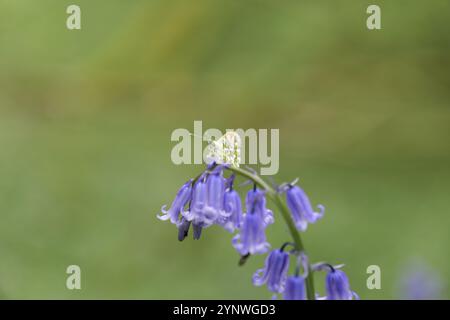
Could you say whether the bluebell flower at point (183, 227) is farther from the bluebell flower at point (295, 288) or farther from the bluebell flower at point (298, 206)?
the bluebell flower at point (295, 288)

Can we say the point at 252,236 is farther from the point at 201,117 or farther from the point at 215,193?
the point at 201,117

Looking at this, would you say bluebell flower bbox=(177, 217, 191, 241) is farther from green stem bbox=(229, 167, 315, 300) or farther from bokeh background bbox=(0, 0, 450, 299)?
bokeh background bbox=(0, 0, 450, 299)

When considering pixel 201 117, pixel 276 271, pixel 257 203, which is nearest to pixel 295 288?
pixel 276 271

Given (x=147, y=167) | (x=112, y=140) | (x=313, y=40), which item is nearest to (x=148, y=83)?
(x=112, y=140)

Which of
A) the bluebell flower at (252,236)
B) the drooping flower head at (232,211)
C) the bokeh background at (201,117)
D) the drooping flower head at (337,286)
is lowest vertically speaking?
the drooping flower head at (337,286)

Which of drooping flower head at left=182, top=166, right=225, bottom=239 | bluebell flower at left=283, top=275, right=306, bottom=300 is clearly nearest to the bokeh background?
drooping flower head at left=182, top=166, right=225, bottom=239

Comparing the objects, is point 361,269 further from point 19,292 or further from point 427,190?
point 19,292

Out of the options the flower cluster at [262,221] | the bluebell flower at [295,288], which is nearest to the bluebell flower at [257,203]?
the flower cluster at [262,221]
